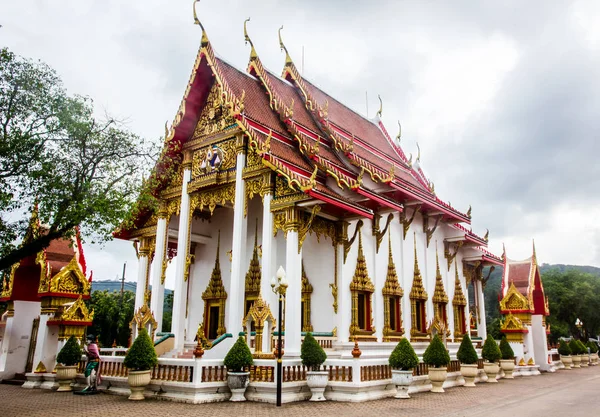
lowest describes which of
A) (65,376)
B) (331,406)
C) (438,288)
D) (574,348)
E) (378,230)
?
(331,406)

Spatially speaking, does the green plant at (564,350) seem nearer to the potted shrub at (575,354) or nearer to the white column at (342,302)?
the potted shrub at (575,354)

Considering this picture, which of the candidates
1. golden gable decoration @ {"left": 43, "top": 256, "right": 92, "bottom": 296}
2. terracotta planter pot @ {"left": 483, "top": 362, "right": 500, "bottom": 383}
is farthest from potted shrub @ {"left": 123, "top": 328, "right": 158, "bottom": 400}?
terracotta planter pot @ {"left": 483, "top": 362, "right": 500, "bottom": 383}

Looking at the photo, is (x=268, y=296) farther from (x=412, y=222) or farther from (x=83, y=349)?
(x=412, y=222)

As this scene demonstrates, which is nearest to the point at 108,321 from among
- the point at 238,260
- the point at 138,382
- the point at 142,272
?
the point at 142,272

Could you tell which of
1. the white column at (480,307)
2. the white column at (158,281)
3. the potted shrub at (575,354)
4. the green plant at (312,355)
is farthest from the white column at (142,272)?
the potted shrub at (575,354)

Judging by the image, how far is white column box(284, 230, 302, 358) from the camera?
1083 centimetres

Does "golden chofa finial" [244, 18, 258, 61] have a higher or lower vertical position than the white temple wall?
higher

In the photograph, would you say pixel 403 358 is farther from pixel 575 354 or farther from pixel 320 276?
pixel 575 354

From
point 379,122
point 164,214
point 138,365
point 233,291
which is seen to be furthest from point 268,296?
point 379,122

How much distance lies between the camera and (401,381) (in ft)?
33.5

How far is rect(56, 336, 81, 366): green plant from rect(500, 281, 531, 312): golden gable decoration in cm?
1409

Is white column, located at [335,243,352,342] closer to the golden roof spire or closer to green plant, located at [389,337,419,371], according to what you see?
green plant, located at [389,337,419,371]

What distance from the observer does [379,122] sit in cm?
2111

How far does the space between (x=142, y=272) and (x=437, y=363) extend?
8.38 meters
